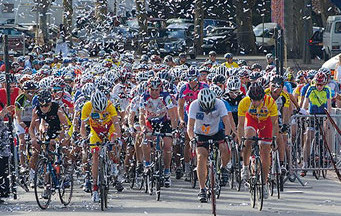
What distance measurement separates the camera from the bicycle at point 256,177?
45.0ft

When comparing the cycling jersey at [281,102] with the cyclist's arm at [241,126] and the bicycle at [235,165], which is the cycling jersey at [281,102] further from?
the cyclist's arm at [241,126]

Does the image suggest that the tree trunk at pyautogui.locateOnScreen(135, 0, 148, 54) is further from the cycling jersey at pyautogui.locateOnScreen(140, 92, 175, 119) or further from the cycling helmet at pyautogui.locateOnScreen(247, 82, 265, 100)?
the cycling helmet at pyautogui.locateOnScreen(247, 82, 265, 100)

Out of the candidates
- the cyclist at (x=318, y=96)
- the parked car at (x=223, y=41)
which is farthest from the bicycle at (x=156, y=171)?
the parked car at (x=223, y=41)

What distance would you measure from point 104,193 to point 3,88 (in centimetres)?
514

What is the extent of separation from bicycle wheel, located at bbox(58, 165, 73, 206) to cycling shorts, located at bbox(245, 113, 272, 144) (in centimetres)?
269

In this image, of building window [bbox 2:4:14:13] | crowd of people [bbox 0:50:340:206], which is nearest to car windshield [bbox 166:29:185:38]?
building window [bbox 2:4:14:13]

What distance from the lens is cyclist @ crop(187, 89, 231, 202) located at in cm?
1373

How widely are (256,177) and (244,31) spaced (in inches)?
1330

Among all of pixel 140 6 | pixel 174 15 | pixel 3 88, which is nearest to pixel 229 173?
pixel 3 88

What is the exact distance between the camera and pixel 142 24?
46.9m

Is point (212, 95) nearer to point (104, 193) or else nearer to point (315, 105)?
point (104, 193)

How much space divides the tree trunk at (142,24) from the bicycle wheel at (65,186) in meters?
28.0

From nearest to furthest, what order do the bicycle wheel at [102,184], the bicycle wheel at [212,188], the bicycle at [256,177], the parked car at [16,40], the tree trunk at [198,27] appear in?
1. the bicycle wheel at [212,188]
2. the bicycle at [256,177]
3. the bicycle wheel at [102,184]
4. the parked car at [16,40]
5. the tree trunk at [198,27]

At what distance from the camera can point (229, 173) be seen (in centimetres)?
1644
